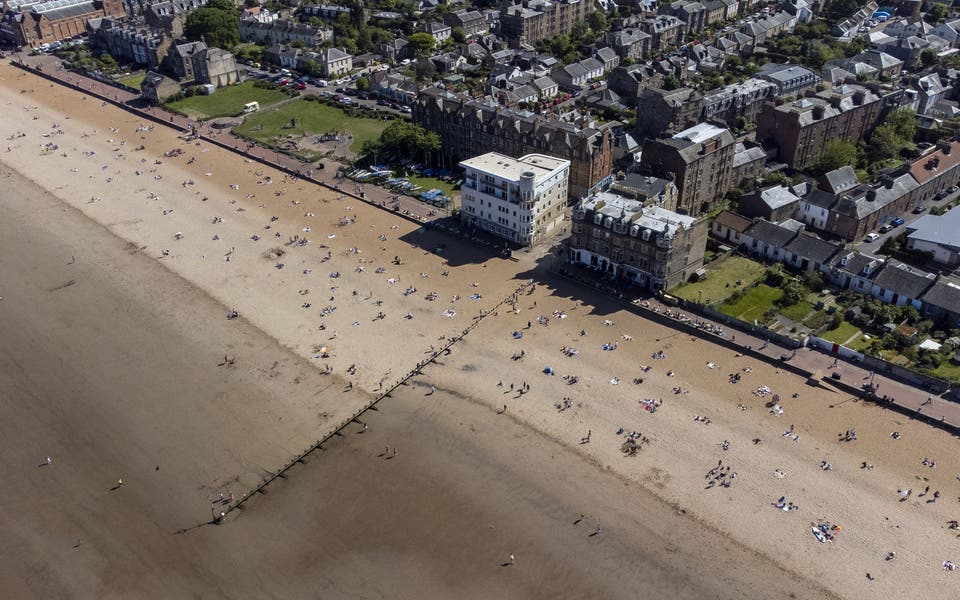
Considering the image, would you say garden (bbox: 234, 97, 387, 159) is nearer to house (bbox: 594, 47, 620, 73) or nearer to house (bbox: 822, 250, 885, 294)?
house (bbox: 594, 47, 620, 73)

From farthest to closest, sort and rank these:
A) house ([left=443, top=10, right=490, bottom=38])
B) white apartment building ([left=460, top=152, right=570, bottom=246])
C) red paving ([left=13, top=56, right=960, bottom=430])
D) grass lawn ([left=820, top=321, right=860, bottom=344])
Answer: house ([left=443, top=10, right=490, bottom=38]), white apartment building ([left=460, top=152, right=570, bottom=246]), grass lawn ([left=820, top=321, right=860, bottom=344]), red paving ([left=13, top=56, right=960, bottom=430])

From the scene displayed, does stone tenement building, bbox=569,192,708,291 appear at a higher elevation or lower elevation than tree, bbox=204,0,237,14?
lower

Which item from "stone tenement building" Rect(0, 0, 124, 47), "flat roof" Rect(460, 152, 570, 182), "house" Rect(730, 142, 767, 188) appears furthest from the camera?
"stone tenement building" Rect(0, 0, 124, 47)

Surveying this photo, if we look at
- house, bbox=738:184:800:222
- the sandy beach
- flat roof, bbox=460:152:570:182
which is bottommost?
the sandy beach

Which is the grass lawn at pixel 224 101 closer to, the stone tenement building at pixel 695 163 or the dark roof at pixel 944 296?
the stone tenement building at pixel 695 163

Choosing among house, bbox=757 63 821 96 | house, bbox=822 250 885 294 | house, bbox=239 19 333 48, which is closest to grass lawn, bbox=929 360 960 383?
house, bbox=822 250 885 294

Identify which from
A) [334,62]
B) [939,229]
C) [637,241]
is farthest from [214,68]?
[939,229]

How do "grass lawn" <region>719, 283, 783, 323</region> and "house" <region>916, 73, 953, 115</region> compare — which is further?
"house" <region>916, 73, 953, 115</region>

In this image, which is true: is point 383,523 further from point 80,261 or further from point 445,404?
point 80,261
